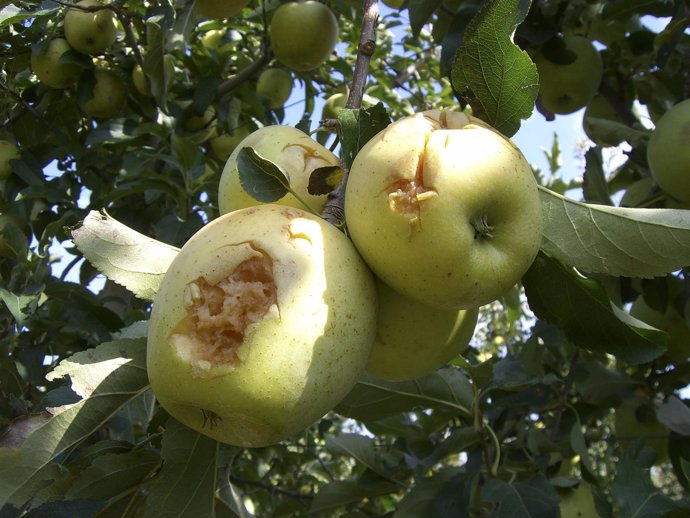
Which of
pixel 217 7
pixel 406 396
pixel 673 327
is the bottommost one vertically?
pixel 673 327

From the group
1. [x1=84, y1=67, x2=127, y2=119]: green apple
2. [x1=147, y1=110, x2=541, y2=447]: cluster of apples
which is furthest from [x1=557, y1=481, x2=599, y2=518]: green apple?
[x1=84, y1=67, x2=127, y2=119]: green apple

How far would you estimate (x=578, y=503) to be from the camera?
7.36 ft

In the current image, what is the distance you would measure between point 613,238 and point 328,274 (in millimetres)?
526

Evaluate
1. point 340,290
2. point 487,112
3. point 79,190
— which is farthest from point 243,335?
point 79,190

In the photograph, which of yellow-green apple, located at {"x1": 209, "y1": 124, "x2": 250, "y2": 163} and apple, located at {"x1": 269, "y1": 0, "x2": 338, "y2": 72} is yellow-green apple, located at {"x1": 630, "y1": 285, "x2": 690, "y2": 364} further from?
yellow-green apple, located at {"x1": 209, "y1": 124, "x2": 250, "y2": 163}

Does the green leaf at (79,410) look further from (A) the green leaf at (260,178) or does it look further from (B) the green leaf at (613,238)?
(B) the green leaf at (613,238)

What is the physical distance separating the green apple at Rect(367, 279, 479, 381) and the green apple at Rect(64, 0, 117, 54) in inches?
90.1

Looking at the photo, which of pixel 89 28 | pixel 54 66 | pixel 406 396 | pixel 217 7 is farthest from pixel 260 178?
pixel 54 66

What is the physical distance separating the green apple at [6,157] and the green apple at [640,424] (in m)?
2.73

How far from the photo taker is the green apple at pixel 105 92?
311cm

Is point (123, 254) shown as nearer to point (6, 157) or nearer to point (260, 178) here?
point (260, 178)

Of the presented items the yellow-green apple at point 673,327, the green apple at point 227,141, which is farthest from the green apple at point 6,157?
the yellow-green apple at point 673,327

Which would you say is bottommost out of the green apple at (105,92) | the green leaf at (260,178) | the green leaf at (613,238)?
the green apple at (105,92)

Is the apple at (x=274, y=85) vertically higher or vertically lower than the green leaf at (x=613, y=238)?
lower
